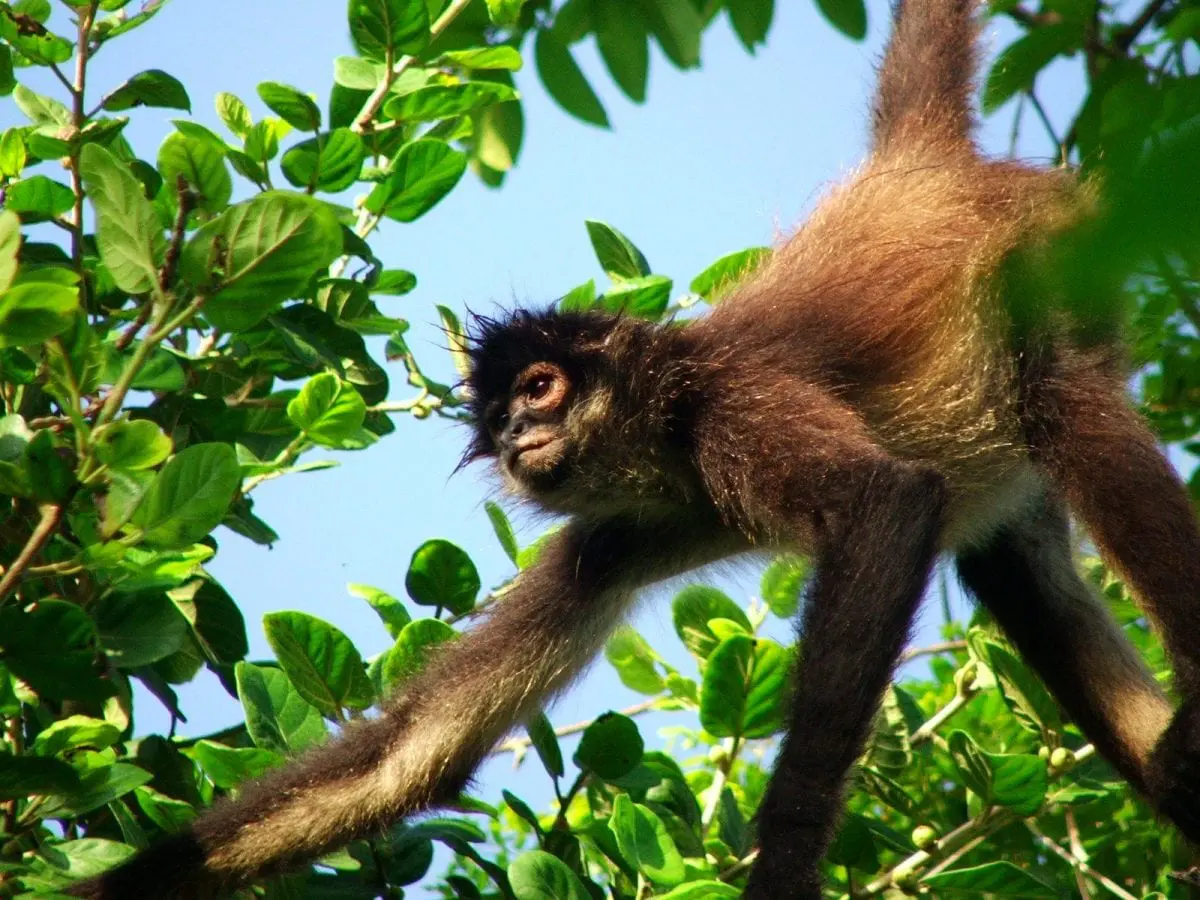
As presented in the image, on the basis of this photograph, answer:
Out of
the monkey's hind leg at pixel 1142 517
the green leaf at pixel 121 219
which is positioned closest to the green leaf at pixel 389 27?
the green leaf at pixel 121 219

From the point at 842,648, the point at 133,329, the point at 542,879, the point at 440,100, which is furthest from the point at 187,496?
the point at 842,648

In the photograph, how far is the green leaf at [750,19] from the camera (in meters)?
3.75

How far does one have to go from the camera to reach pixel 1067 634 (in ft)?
14.9

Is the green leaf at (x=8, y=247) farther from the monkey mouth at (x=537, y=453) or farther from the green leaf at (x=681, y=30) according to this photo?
the monkey mouth at (x=537, y=453)

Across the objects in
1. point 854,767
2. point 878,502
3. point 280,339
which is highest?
point 280,339

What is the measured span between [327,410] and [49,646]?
1.03 metres

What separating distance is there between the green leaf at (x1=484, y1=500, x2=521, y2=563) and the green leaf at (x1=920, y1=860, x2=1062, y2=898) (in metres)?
1.85

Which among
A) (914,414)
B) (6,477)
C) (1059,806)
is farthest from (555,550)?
(6,477)

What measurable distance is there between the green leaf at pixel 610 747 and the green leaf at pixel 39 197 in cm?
196

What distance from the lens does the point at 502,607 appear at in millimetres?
4699

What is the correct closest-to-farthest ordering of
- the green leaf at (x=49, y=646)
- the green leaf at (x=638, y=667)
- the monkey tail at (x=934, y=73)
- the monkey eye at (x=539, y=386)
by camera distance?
1. the green leaf at (x=49, y=646)
2. the green leaf at (x=638, y=667)
3. the monkey eye at (x=539, y=386)
4. the monkey tail at (x=934, y=73)

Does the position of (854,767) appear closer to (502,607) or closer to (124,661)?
(502,607)

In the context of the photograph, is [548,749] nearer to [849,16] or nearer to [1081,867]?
[1081,867]

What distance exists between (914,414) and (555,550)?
143 centimetres
